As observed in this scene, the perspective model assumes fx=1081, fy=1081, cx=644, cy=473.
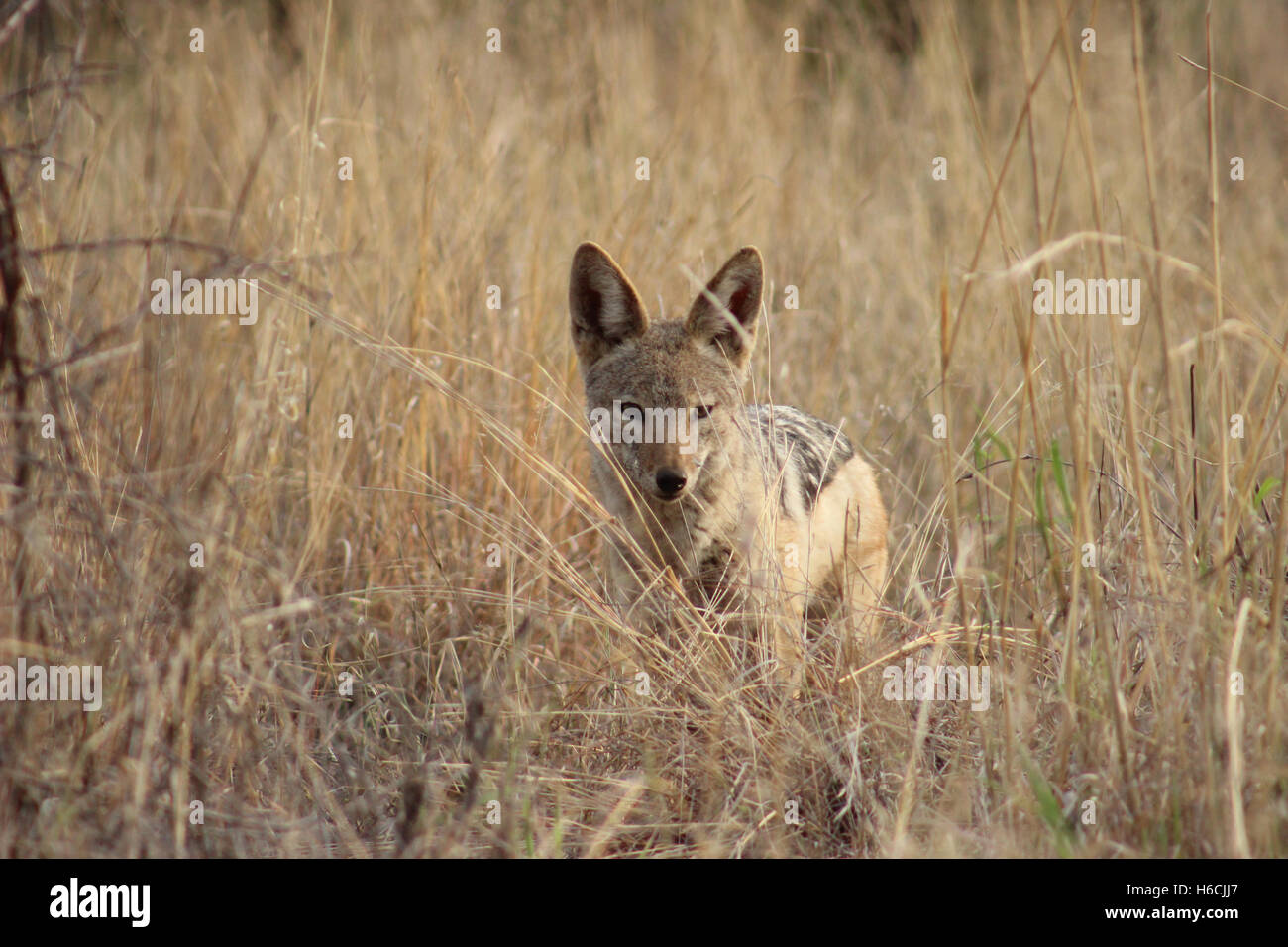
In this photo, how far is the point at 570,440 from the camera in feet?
16.3

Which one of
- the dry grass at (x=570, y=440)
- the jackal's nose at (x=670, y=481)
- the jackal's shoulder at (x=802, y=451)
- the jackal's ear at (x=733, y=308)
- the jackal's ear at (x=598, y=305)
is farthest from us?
the jackal's shoulder at (x=802, y=451)

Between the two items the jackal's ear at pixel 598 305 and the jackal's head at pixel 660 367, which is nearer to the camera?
the jackal's head at pixel 660 367

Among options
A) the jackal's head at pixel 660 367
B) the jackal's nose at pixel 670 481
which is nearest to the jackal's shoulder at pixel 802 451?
the jackal's head at pixel 660 367

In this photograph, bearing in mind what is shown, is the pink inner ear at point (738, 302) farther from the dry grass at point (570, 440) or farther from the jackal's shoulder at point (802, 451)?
the jackal's shoulder at point (802, 451)

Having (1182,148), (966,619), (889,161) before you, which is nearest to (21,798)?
(966,619)

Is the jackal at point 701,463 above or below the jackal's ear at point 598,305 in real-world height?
below

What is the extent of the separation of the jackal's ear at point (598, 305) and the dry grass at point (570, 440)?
0.27 m

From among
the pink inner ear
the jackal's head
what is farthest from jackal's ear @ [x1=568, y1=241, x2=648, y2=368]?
the pink inner ear

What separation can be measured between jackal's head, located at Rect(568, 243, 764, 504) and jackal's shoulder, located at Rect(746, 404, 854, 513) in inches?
8.5

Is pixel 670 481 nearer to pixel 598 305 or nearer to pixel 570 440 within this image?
pixel 598 305

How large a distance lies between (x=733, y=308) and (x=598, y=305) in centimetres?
53

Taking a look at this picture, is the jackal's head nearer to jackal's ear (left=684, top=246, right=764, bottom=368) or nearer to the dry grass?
jackal's ear (left=684, top=246, right=764, bottom=368)

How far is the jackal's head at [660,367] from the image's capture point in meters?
3.91

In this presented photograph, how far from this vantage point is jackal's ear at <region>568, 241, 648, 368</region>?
4.04 metres
